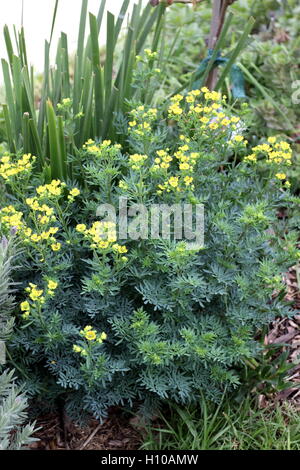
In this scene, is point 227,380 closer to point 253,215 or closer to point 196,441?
point 196,441

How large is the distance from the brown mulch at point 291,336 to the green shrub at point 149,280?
33 centimetres

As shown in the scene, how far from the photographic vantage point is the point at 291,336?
248 cm

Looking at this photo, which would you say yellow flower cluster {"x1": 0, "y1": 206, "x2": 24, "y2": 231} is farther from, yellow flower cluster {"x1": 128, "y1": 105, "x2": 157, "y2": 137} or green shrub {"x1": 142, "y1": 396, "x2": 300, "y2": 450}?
green shrub {"x1": 142, "y1": 396, "x2": 300, "y2": 450}

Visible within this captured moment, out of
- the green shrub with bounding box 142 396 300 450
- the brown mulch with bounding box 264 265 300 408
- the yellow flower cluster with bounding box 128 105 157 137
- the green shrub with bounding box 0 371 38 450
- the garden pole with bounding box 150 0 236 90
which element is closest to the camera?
the green shrub with bounding box 0 371 38 450

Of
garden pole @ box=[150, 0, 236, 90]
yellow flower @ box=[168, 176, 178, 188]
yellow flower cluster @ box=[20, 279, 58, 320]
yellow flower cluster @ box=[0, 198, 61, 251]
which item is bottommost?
yellow flower cluster @ box=[20, 279, 58, 320]

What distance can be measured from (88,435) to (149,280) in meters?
0.66

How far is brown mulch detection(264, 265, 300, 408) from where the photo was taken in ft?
7.57

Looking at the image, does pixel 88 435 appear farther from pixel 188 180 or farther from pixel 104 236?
pixel 188 180

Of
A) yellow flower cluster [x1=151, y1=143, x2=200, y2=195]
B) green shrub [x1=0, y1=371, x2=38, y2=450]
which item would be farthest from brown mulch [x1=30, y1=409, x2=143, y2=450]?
yellow flower cluster [x1=151, y1=143, x2=200, y2=195]

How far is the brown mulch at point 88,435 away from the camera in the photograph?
213cm

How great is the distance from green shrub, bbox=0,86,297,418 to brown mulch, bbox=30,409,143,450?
16cm

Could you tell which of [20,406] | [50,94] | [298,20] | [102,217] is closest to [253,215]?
[102,217]

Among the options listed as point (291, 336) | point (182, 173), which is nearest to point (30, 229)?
point (182, 173)

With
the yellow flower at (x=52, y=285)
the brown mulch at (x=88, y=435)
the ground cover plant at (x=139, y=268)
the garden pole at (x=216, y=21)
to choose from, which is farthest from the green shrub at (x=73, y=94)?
the brown mulch at (x=88, y=435)
